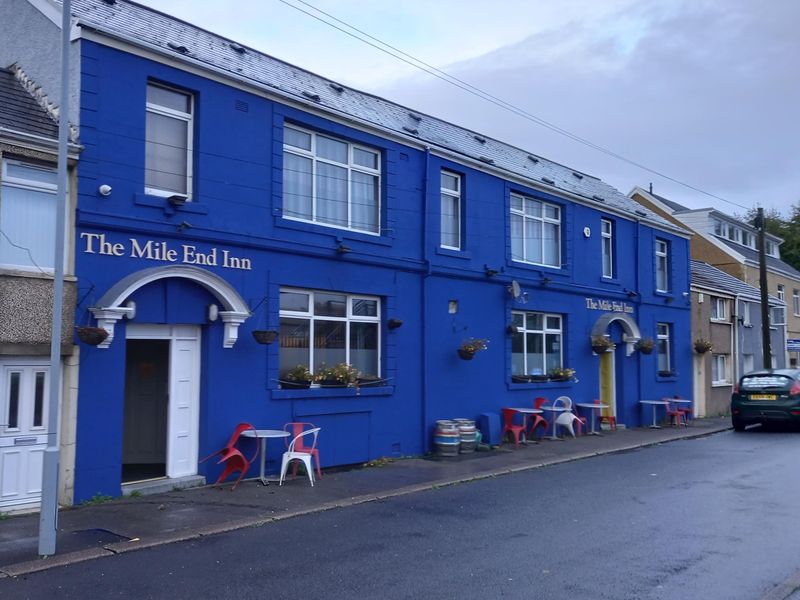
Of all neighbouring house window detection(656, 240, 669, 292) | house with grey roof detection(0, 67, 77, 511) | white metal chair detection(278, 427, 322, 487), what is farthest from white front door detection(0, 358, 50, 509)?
neighbouring house window detection(656, 240, 669, 292)

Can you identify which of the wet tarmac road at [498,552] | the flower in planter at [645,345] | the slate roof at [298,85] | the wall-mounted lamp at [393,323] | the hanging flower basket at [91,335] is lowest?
the wet tarmac road at [498,552]

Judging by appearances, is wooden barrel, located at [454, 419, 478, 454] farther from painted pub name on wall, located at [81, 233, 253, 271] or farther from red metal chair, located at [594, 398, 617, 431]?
red metal chair, located at [594, 398, 617, 431]

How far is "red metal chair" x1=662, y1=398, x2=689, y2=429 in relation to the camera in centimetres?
2361

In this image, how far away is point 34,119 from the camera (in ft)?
35.5

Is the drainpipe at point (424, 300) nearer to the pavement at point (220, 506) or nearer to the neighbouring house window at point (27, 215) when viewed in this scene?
the pavement at point (220, 506)

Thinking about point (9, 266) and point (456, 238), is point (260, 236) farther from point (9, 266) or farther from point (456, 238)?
point (456, 238)

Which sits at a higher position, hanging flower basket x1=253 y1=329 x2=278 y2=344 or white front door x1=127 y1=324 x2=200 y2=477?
hanging flower basket x1=253 y1=329 x2=278 y2=344

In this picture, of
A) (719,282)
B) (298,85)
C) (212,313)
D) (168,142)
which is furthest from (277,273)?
(719,282)

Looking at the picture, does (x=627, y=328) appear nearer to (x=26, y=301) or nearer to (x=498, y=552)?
(x=498, y=552)

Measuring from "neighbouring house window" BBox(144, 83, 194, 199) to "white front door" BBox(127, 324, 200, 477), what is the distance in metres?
2.05

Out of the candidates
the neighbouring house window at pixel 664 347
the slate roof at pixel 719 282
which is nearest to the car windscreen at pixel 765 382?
the neighbouring house window at pixel 664 347

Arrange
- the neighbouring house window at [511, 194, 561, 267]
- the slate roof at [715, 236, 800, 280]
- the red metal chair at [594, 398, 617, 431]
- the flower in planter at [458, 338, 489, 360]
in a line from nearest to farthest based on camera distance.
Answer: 1. the flower in planter at [458, 338, 489, 360]
2. the neighbouring house window at [511, 194, 561, 267]
3. the red metal chair at [594, 398, 617, 431]
4. the slate roof at [715, 236, 800, 280]

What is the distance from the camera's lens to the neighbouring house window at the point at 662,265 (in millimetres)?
25875

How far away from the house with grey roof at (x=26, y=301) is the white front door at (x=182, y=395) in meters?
1.59
